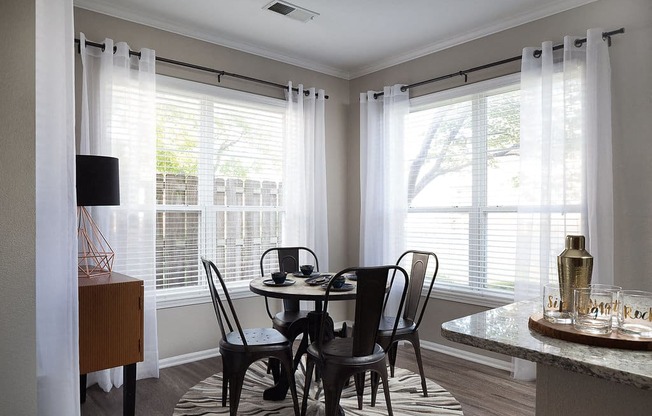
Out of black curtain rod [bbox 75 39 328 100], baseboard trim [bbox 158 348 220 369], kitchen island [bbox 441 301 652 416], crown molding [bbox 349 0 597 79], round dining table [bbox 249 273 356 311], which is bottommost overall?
baseboard trim [bbox 158 348 220 369]

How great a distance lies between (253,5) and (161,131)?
1186mm

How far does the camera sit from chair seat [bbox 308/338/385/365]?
92.4 inches

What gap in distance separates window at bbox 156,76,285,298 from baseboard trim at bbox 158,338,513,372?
51 cm

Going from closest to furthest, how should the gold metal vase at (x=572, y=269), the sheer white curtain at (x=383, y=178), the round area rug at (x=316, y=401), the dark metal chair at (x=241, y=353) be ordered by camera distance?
1. the gold metal vase at (x=572, y=269)
2. the dark metal chair at (x=241, y=353)
3. the round area rug at (x=316, y=401)
4. the sheer white curtain at (x=383, y=178)

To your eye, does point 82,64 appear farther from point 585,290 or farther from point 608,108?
point 608,108

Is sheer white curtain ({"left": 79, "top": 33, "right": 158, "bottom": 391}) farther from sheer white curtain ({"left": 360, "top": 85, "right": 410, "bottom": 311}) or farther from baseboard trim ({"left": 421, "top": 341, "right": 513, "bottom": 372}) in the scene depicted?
baseboard trim ({"left": 421, "top": 341, "right": 513, "bottom": 372})

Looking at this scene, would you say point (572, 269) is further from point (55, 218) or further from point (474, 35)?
point (474, 35)

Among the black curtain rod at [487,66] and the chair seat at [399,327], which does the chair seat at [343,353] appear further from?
the black curtain rod at [487,66]

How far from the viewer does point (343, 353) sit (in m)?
2.42

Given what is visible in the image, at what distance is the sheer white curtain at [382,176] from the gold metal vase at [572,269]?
2.98 meters

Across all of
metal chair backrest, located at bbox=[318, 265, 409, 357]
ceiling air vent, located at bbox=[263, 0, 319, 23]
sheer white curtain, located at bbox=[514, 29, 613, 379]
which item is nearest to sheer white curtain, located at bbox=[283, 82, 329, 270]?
ceiling air vent, located at bbox=[263, 0, 319, 23]

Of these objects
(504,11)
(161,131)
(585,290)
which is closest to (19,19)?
(161,131)

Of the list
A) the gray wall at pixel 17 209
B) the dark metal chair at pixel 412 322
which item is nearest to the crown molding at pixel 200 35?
the gray wall at pixel 17 209

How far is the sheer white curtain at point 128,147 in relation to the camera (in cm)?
313
